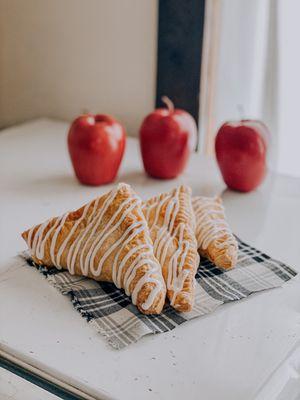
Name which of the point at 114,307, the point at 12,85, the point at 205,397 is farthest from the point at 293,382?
the point at 12,85

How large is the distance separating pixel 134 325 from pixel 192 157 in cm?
63

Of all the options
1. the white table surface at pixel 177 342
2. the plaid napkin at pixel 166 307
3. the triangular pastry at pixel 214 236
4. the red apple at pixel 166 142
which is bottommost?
the white table surface at pixel 177 342

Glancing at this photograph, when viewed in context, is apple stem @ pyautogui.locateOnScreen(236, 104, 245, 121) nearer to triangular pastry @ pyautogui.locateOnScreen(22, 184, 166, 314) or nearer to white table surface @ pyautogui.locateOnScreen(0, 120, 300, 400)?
white table surface @ pyautogui.locateOnScreen(0, 120, 300, 400)

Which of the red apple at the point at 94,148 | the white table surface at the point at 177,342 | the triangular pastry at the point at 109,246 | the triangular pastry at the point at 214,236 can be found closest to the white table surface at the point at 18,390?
the white table surface at the point at 177,342

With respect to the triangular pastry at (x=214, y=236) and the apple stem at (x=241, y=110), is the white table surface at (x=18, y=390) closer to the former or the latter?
the triangular pastry at (x=214, y=236)

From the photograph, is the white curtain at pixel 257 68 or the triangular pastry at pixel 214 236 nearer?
the triangular pastry at pixel 214 236

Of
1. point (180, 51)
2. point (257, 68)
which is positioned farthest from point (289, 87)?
point (180, 51)

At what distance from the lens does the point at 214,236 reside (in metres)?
0.93

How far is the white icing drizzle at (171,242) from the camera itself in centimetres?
83

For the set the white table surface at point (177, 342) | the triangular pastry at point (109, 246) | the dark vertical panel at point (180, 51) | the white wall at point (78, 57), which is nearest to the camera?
the white table surface at point (177, 342)

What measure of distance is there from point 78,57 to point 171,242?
2.83 ft

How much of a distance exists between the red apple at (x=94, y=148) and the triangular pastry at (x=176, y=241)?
0.24m

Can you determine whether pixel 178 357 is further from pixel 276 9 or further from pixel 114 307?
pixel 276 9

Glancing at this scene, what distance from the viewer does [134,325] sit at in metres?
0.78
